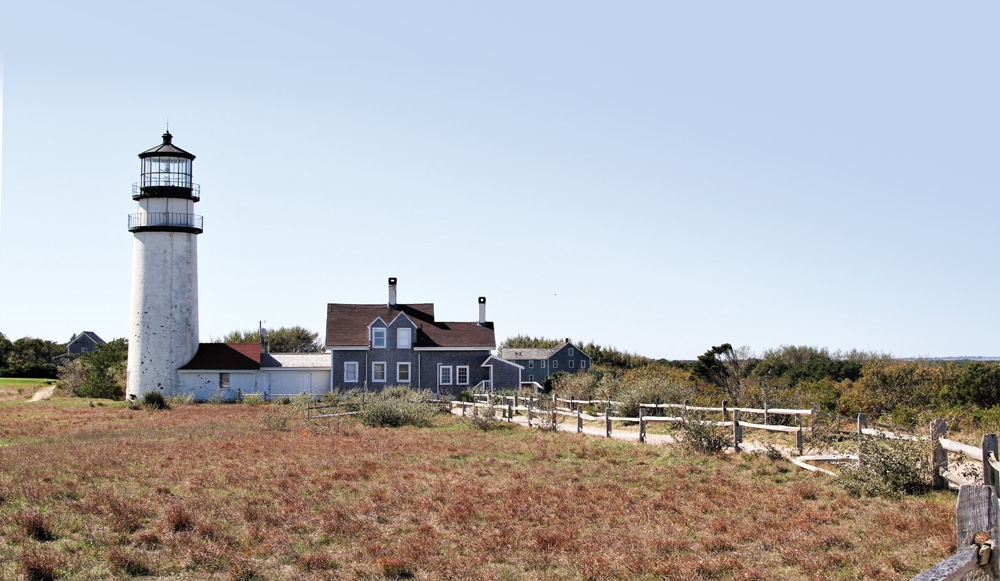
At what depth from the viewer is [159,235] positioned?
148 ft

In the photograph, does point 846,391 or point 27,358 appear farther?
point 27,358

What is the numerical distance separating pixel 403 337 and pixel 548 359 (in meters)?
35.3

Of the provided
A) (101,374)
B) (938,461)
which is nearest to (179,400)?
(101,374)

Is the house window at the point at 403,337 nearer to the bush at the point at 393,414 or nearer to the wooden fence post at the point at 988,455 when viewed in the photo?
the bush at the point at 393,414

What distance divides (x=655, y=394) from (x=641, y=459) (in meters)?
10.5

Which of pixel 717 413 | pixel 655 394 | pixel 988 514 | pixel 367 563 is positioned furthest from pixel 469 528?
pixel 655 394

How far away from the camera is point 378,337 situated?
4800 centimetres

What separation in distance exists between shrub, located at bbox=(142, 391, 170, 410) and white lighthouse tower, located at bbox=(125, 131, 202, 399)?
153 inches

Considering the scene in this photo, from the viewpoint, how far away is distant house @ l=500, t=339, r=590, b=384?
81812 millimetres

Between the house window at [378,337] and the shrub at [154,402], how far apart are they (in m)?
11.8

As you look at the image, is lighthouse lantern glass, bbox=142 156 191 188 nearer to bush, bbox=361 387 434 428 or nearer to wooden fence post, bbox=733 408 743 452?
bush, bbox=361 387 434 428

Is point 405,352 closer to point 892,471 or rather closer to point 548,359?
point 548,359

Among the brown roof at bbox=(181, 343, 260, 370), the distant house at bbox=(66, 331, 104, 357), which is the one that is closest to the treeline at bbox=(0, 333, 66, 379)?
the distant house at bbox=(66, 331, 104, 357)

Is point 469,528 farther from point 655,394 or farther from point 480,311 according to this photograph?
point 480,311
